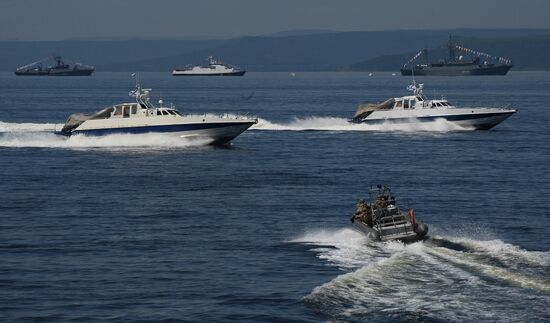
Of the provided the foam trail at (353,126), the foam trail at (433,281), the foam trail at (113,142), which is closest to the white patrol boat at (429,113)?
the foam trail at (353,126)

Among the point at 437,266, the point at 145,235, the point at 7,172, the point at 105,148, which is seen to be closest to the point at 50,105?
the point at 105,148

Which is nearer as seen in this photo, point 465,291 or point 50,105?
point 465,291

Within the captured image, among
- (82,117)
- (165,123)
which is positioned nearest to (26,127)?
(82,117)

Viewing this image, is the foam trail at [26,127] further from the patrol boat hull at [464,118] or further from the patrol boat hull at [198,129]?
the patrol boat hull at [464,118]

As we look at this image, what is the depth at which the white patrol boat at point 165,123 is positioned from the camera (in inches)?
2862

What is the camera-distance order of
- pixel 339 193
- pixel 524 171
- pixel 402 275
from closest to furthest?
pixel 402 275, pixel 339 193, pixel 524 171

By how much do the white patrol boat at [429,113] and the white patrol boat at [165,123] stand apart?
760 inches

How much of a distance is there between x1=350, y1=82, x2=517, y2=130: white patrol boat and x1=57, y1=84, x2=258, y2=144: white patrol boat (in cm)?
1931

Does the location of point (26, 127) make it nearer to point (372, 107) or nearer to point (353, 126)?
point (353, 126)

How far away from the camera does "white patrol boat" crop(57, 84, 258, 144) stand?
72.7m

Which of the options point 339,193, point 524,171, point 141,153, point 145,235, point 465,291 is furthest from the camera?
point 141,153

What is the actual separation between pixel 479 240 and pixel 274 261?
765 centimetres

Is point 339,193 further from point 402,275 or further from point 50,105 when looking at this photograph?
point 50,105

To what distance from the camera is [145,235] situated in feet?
133
